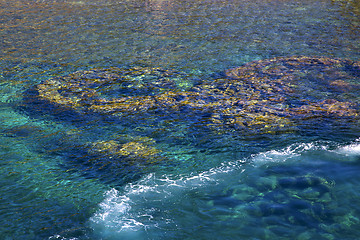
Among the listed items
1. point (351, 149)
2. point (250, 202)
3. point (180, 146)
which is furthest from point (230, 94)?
point (250, 202)

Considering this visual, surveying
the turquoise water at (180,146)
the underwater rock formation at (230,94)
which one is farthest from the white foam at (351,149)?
the underwater rock formation at (230,94)

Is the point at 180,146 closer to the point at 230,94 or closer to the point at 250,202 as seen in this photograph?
the point at 250,202

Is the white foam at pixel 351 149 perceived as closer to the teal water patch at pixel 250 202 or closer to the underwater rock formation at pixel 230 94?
the teal water patch at pixel 250 202

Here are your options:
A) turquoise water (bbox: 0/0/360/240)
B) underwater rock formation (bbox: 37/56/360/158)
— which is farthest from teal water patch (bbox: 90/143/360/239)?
underwater rock formation (bbox: 37/56/360/158)

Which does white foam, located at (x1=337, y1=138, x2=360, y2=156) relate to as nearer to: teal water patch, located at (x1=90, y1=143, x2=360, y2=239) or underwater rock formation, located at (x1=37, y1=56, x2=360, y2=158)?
teal water patch, located at (x1=90, y1=143, x2=360, y2=239)

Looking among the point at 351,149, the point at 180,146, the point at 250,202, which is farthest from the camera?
the point at 180,146

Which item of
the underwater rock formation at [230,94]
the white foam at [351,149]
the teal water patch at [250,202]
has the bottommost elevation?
the teal water patch at [250,202]
